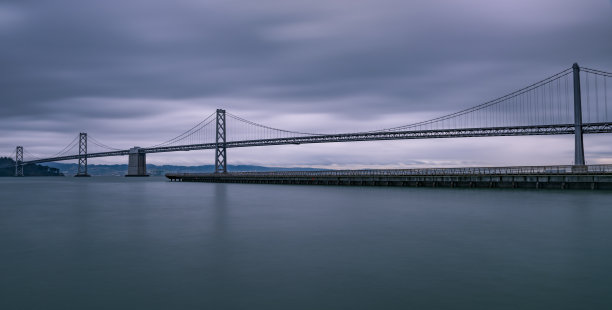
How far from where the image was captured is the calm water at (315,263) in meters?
8.66

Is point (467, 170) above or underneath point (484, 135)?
underneath

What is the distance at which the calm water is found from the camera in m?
8.66

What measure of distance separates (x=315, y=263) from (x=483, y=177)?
38312 mm

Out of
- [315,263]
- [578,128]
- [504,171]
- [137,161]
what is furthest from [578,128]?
[137,161]

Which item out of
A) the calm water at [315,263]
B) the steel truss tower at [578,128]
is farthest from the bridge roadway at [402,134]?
the calm water at [315,263]

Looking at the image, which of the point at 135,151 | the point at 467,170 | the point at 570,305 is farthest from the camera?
the point at 135,151

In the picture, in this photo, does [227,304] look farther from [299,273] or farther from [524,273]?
[524,273]

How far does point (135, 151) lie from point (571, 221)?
4355 inches

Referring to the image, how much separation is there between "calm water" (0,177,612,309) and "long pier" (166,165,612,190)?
19.5 metres

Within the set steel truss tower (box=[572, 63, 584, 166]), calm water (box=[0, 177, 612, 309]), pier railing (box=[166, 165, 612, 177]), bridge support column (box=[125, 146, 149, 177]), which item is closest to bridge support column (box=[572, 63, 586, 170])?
steel truss tower (box=[572, 63, 584, 166])

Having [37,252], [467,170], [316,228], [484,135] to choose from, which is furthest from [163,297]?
[484,135]

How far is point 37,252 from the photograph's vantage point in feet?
46.9

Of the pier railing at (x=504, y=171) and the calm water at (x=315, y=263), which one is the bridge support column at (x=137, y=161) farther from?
the calm water at (x=315, y=263)

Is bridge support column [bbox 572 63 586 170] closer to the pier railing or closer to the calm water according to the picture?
the pier railing
